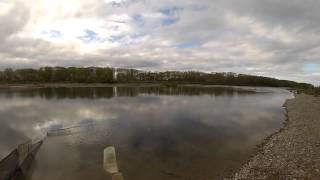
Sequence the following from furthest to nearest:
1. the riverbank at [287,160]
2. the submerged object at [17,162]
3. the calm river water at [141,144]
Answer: the calm river water at [141,144]
the riverbank at [287,160]
the submerged object at [17,162]

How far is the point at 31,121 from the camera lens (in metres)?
37.3

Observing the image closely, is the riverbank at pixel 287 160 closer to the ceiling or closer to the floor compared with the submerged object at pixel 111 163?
closer to the ceiling

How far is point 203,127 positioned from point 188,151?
36.6 ft

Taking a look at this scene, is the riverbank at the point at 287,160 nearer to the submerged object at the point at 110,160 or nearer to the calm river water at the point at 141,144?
the calm river water at the point at 141,144

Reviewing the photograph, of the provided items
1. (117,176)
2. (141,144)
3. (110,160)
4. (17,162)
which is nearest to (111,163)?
(110,160)

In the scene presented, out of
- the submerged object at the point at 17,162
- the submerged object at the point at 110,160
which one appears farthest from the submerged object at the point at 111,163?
the submerged object at the point at 17,162

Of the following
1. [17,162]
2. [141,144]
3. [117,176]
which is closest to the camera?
[117,176]

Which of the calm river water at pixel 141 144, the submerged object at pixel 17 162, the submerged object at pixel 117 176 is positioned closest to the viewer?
the submerged object at pixel 17 162

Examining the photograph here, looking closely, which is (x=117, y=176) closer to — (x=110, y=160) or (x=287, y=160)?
(x=110, y=160)

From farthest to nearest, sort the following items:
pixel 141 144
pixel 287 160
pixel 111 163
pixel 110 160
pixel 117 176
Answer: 1. pixel 141 144
2. pixel 110 160
3. pixel 111 163
4. pixel 287 160
5. pixel 117 176

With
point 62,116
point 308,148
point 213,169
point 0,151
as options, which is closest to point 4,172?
point 0,151

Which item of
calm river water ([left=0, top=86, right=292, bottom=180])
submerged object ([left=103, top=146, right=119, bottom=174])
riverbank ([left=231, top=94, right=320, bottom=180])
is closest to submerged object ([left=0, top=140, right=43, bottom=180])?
calm river water ([left=0, top=86, right=292, bottom=180])

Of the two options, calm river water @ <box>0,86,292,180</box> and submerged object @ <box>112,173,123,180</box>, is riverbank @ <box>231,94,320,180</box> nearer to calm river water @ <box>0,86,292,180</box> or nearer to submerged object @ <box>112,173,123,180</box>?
calm river water @ <box>0,86,292,180</box>

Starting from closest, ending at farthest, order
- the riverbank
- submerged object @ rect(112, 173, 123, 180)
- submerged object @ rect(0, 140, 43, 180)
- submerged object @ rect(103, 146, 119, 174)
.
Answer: submerged object @ rect(0, 140, 43, 180), the riverbank, submerged object @ rect(112, 173, 123, 180), submerged object @ rect(103, 146, 119, 174)
